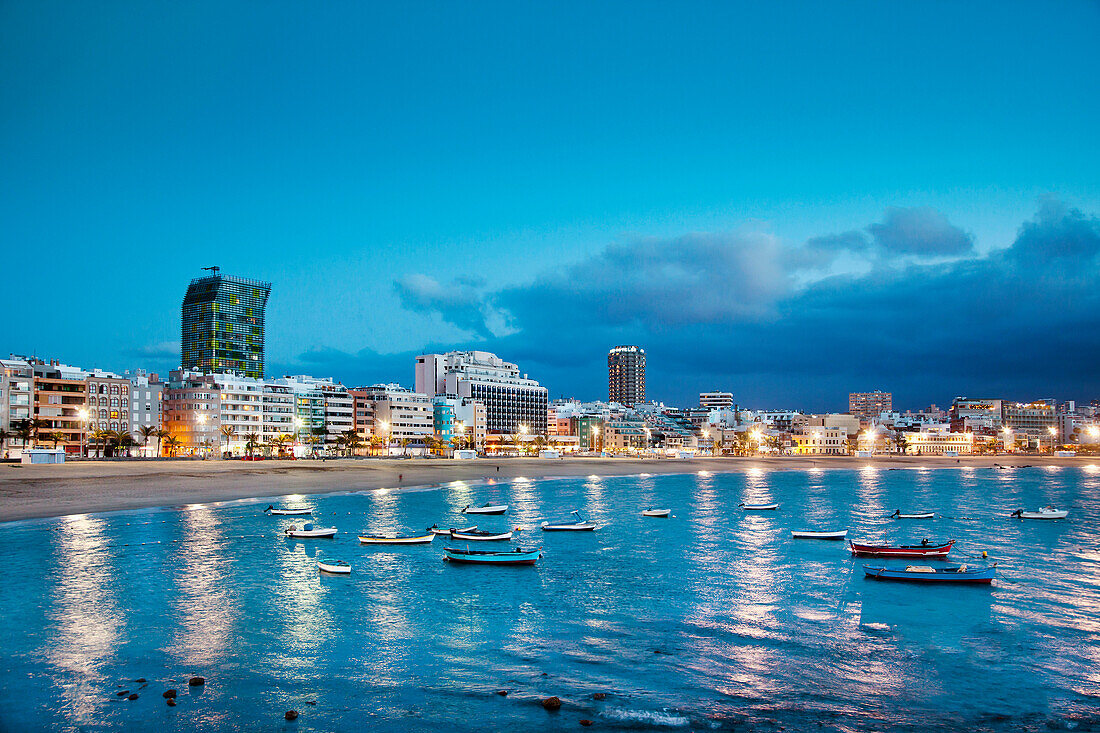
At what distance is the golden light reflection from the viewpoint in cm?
2188

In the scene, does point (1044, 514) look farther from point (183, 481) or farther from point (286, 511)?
point (183, 481)

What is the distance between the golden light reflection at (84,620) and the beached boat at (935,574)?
114ft

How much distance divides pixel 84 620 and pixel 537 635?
17.4 m

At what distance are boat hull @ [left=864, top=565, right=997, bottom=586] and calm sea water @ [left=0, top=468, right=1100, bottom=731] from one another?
0.82 metres

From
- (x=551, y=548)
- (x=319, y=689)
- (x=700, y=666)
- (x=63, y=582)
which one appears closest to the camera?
(x=319, y=689)

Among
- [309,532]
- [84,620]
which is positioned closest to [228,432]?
[309,532]

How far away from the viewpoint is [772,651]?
26672 mm

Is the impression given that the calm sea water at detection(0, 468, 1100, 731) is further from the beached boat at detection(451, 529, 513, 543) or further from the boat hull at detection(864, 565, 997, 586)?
the beached boat at detection(451, 529, 513, 543)

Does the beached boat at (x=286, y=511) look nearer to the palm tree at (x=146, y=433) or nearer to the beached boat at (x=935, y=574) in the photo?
the beached boat at (x=935, y=574)

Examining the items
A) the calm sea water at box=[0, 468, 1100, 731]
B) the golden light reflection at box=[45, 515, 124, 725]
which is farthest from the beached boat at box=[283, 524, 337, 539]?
the golden light reflection at box=[45, 515, 124, 725]

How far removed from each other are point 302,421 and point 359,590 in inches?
6098

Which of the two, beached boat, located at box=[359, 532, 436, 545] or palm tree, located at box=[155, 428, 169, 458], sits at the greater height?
palm tree, located at box=[155, 428, 169, 458]

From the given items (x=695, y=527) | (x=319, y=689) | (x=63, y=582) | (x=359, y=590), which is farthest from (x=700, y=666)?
(x=695, y=527)

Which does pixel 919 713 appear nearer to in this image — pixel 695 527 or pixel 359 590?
pixel 359 590
